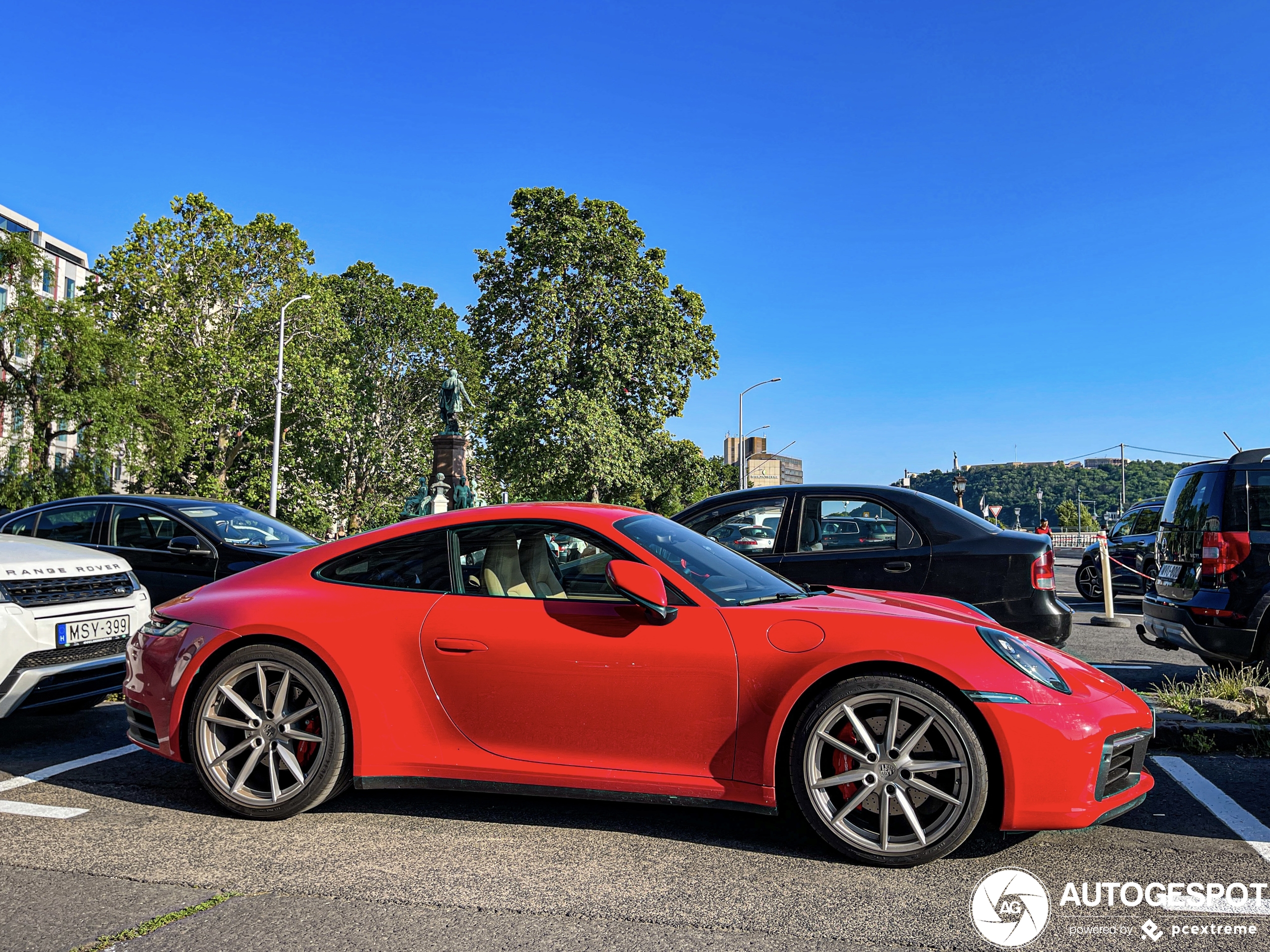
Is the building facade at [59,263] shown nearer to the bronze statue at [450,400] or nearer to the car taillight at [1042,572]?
the bronze statue at [450,400]

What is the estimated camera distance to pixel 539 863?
3.45 meters

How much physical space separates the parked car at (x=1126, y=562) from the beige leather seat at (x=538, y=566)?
14.2 meters

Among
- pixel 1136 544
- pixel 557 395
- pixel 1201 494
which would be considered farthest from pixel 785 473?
pixel 1201 494

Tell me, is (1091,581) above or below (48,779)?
above

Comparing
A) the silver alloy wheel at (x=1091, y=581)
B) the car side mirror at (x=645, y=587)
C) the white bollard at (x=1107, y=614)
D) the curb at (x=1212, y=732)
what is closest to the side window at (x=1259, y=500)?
the curb at (x=1212, y=732)

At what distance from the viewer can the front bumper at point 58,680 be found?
511cm

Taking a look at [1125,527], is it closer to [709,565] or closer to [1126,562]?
[1126,562]

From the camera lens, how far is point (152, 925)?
2863 mm

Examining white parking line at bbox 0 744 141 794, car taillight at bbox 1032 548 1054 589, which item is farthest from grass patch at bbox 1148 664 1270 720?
white parking line at bbox 0 744 141 794

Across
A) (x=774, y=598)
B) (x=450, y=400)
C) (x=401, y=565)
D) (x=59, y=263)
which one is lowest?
(x=774, y=598)

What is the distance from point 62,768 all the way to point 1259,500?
763cm

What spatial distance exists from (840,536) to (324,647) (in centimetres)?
381

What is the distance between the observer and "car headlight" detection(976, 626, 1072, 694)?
11.2 feet

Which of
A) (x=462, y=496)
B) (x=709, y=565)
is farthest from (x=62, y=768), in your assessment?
(x=462, y=496)
